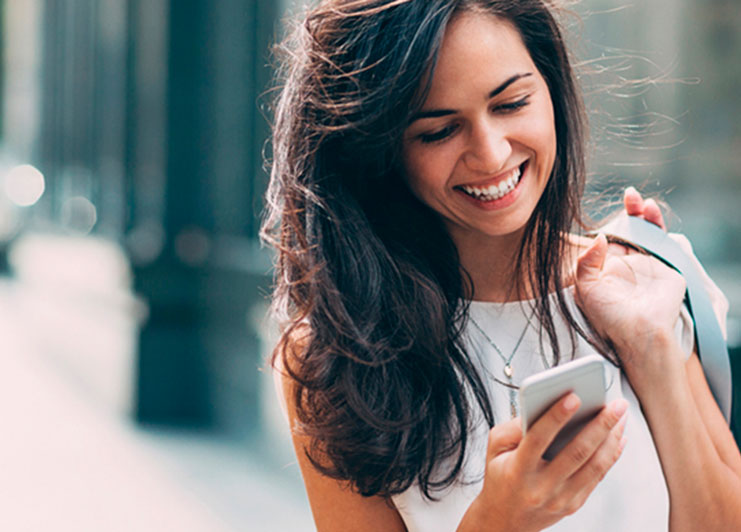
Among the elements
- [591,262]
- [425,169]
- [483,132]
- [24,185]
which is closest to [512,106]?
[483,132]

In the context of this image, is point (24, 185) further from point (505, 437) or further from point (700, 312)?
point (505, 437)

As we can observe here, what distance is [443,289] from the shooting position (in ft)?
6.65

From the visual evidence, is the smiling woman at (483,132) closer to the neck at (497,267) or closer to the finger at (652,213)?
the neck at (497,267)

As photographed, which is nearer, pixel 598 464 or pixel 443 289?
pixel 598 464

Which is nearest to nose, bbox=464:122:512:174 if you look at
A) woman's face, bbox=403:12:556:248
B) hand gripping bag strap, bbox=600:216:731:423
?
woman's face, bbox=403:12:556:248

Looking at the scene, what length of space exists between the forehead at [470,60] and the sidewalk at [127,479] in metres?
4.01

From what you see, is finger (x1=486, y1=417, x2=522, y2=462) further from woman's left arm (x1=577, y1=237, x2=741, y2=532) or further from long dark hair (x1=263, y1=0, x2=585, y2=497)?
woman's left arm (x1=577, y1=237, x2=741, y2=532)

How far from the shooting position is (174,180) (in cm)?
725

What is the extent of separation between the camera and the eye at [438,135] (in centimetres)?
183

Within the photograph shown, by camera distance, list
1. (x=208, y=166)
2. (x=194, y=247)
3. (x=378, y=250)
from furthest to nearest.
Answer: (x=194, y=247)
(x=208, y=166)
(x=378, y=250)

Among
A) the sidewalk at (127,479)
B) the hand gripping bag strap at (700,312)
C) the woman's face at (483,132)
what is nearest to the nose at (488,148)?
the woman's face at (483,132)

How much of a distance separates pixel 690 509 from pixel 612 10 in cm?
235

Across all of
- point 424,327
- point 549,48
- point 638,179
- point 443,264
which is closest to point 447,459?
point 424,327

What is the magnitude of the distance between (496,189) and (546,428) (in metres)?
0.57
